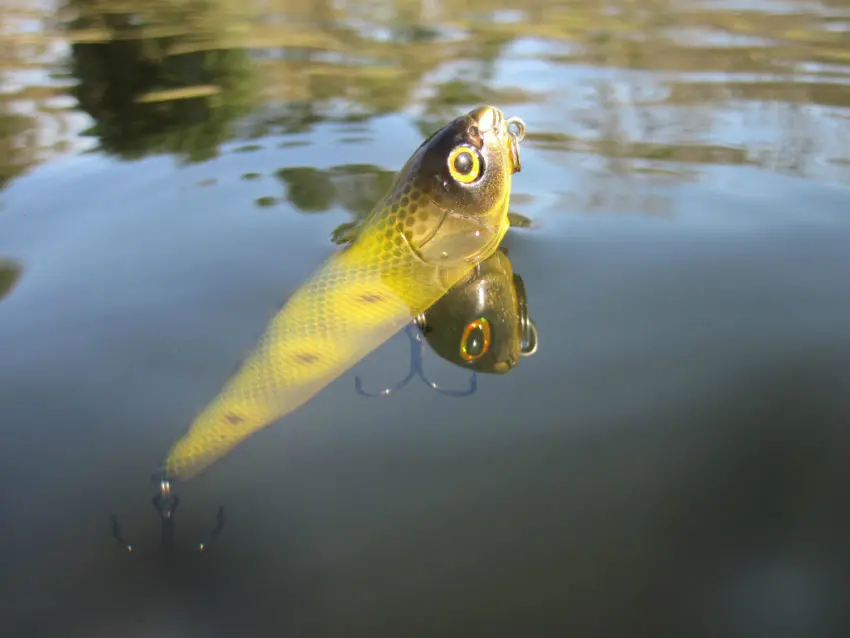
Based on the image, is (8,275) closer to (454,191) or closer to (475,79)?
(454,191)

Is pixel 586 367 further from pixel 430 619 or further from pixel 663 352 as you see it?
pixel 430 619

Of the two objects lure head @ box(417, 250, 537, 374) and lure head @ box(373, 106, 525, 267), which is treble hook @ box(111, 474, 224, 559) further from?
lure head @ box(373, 106, 525, 267)

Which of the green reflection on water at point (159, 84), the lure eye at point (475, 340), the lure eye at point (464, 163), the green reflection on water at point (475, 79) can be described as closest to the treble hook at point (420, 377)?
the lure eye at point (475, 340)

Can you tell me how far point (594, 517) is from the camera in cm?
182

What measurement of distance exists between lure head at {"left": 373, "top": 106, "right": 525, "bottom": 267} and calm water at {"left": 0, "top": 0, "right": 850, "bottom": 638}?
1.15 feet

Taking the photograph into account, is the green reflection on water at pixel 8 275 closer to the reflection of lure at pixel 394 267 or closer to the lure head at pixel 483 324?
the reflection of lure at pixel 394 267

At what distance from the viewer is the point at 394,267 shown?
101 inches

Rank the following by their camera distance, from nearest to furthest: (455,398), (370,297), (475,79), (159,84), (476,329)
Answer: (455,398) < (370,297) < (476,329) < (475,79) < (159,84)

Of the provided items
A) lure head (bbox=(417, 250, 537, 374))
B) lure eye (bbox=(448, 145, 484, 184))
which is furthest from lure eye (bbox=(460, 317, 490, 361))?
lure eye (bbox=(448, 145, 484, 184))

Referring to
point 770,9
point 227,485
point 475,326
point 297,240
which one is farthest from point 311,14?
point 227,485

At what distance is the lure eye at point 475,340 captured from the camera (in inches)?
96.0

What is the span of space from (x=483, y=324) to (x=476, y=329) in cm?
4

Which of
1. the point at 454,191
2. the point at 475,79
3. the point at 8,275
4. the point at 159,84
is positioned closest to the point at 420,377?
the point at 454,191

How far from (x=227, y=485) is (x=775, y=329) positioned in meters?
1.87
